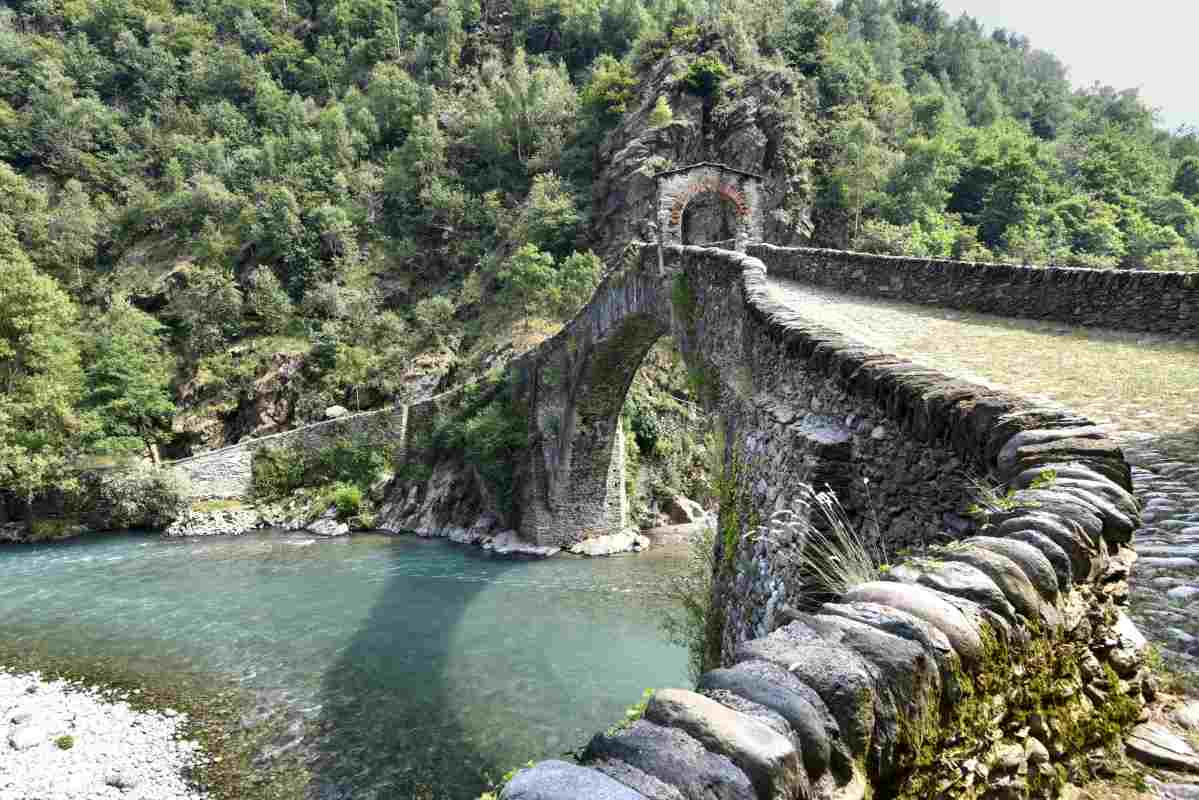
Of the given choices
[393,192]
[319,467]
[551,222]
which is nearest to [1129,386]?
[551,222]

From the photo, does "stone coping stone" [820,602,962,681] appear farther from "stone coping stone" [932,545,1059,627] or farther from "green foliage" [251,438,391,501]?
"green foliage" [251,438,391,501]

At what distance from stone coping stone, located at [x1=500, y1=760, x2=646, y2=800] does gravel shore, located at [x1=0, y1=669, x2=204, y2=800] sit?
10067 millimetres

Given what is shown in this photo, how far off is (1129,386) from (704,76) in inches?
1072

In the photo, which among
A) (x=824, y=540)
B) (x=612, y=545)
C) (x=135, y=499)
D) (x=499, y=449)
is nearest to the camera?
(x=824, y=540)

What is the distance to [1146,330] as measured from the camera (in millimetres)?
7023

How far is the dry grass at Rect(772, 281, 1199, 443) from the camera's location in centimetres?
411

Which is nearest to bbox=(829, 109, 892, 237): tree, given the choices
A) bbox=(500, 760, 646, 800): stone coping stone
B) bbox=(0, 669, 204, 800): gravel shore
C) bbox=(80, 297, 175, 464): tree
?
bbox=(0, 669, 204, 800): gravel shore

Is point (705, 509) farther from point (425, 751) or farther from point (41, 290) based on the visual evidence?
point (41, 290)

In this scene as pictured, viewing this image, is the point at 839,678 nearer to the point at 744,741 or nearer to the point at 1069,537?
the point at 744,741

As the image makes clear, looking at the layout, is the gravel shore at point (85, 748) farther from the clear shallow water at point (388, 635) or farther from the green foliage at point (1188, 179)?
the green foliage at point (1188, 179)

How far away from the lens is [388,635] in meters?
13.3

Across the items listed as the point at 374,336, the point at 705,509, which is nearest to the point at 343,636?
the point at 705,509

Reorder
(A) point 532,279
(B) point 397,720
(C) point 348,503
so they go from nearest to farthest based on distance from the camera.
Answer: (B) point 397,720
(C) point 348,503
(A) point 532,279

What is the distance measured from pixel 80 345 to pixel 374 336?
12884 mm
